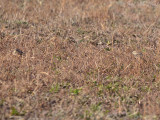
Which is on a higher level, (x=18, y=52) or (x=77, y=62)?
(x=18, y=52)

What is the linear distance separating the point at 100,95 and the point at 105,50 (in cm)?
165

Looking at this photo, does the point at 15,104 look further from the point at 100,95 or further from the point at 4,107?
the point at 100,95

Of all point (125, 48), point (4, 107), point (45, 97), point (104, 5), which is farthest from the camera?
point (104, 5)

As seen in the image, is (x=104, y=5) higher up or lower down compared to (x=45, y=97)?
higher up

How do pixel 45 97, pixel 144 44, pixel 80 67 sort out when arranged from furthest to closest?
pixel 144 44
pixel 80 67
pixel 45 97

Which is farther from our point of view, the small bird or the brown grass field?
the small bird

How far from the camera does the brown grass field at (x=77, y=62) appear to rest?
3816 millimetres

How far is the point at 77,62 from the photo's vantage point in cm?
500

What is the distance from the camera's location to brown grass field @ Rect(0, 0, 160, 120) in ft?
12.5

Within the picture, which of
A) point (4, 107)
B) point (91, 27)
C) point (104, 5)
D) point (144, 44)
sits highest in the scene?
point (104, 5)

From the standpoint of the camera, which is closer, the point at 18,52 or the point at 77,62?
the point at 77,62

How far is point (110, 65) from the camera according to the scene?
16.0 feet

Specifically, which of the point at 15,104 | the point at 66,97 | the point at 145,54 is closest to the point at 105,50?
the point at 145,54

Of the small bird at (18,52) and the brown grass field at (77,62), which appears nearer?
the brown grass field at (77,62)
